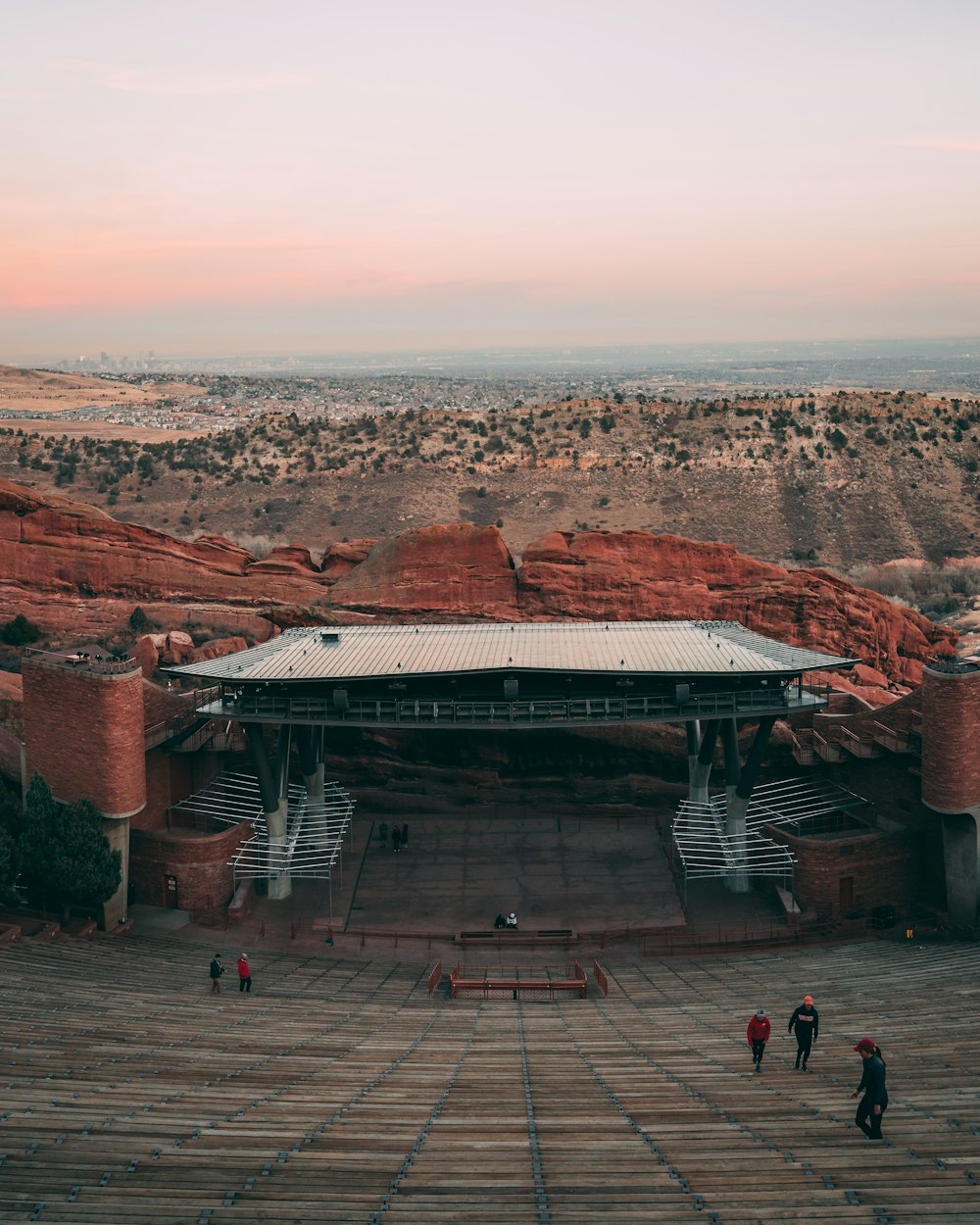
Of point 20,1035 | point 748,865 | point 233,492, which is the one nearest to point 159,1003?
point 20,1035

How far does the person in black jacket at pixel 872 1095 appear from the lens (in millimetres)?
15820

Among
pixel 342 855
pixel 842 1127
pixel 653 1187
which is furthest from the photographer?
pixel 342 855

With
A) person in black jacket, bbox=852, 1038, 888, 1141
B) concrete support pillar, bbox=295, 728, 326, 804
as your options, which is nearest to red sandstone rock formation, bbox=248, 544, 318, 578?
concrete support pillar, bbox=295, 728, 326, 804

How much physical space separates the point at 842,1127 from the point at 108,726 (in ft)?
76.2

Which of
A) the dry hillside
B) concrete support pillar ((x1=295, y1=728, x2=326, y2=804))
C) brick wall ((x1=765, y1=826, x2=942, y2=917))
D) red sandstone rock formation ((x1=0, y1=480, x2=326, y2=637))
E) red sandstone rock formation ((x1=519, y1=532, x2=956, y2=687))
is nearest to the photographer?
brick wall ((x1=765, y1=826, x2=942, y2=917))

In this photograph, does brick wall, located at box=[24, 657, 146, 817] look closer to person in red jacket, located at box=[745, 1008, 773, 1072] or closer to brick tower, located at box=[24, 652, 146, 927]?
brick tower, located at box=[24, 652, 146, 927]

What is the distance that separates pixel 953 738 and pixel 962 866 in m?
3.93

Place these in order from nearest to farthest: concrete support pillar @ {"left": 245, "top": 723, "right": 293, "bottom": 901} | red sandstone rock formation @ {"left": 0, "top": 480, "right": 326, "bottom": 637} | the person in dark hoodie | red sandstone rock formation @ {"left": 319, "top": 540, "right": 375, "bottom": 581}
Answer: the person in dark hoodie < concrete support pillar @ {"left": 245, "top": 723, "right": 293, "bottom": 901} < red sandstone rock formation @ {"left": 0, "top": 480, "right": 326, "bottom": 637} < red sandstone rock formation @ {"left": 319, "top": 540, "right": 375, "bottom": 581}

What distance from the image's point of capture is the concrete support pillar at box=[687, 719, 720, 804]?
126ft

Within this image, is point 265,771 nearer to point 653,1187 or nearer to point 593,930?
point 593,930

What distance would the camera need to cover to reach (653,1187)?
47.4 ft

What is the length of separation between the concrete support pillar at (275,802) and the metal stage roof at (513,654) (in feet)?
7.97

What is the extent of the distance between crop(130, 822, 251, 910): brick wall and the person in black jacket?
23611 mm

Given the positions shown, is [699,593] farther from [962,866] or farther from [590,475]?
[590,475]
